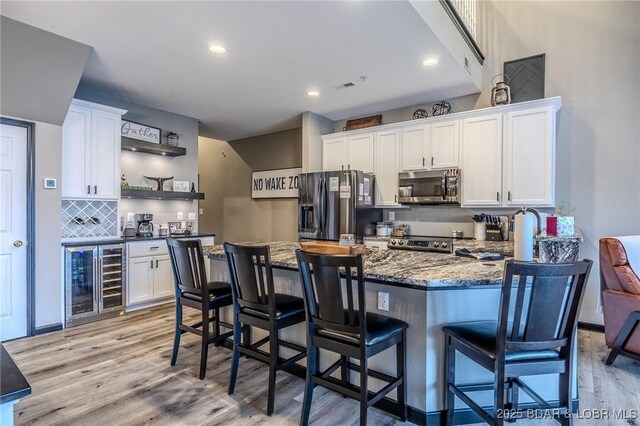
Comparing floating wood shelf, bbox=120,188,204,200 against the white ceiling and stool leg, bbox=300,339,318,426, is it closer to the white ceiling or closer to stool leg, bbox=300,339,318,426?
the white ceiling

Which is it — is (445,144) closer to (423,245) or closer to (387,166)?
(387,166)

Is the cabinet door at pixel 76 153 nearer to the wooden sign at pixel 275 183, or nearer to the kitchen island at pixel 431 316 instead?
the wooden sign at pixel 275 183

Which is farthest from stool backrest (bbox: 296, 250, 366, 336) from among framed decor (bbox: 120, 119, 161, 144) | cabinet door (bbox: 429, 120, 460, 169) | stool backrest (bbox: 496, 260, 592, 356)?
framed decor (bbox: 120, 119, 161, 144)

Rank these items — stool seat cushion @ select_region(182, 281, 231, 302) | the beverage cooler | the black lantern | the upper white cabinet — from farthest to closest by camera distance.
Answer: the black lantern < the upper white cabinet < the beverage cooler < stool seat cushion @ select_region(182, 281, 231, 302)

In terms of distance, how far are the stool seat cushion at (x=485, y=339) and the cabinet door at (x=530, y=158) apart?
2.30 m

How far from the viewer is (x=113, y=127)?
13.4 feet

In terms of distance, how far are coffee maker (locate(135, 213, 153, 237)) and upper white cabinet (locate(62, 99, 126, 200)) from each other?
0.54 meters

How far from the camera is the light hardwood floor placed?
6.61ft

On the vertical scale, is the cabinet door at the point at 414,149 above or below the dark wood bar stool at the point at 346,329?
above

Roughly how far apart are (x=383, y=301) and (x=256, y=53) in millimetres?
2523

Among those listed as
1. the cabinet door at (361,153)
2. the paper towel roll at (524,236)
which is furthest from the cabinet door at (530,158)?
the paper towel roll at (524,236)

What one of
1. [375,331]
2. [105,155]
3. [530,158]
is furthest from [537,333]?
[105,155]

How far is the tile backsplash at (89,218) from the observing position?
3.93m

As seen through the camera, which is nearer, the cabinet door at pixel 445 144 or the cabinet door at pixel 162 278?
the cabinet door at pixel 445 144
